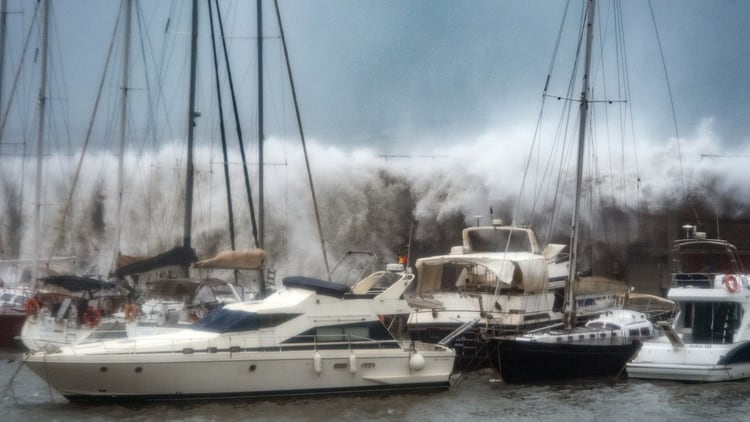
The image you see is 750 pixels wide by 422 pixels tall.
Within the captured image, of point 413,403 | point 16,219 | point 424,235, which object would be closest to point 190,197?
point 413,403

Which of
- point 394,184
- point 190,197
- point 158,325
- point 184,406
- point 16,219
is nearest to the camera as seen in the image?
point 184,406

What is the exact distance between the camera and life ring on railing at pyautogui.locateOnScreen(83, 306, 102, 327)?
22.8 meters

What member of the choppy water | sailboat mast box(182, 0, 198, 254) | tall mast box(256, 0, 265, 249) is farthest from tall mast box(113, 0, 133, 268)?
the choppy water

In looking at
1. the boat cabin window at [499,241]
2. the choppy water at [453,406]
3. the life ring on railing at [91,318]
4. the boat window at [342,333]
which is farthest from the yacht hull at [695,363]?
the life ring on railing at [91,318]

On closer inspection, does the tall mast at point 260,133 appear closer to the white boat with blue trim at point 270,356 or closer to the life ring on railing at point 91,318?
the life ring on railing at point 91,318

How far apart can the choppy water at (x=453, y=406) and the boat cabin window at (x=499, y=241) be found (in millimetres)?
12772

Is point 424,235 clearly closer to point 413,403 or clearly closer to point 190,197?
point 190,197

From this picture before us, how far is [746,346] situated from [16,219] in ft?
122

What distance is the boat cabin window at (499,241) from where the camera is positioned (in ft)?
110

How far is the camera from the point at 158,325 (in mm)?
22859

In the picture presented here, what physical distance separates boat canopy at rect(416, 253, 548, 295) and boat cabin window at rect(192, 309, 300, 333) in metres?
7.65

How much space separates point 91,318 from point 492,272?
1078 centimetres

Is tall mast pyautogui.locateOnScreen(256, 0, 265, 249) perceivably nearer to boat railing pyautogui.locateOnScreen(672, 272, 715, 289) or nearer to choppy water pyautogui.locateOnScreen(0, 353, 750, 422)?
choppy water pyautogui.locateOnScreen(0, 353, 750, 422)

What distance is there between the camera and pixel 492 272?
2486 centimetres
